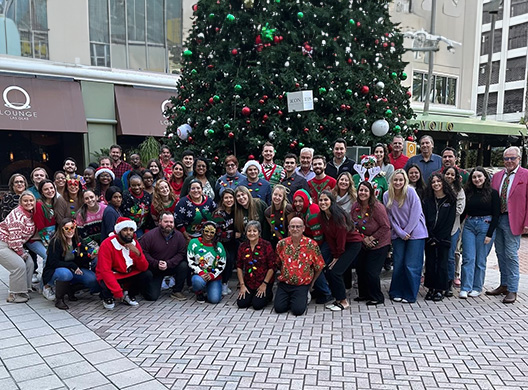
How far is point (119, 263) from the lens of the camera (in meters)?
5.43

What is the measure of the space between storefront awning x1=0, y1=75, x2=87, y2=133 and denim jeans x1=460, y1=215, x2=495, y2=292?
12182mm

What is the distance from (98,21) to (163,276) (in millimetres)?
12287

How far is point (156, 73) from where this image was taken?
1585cm

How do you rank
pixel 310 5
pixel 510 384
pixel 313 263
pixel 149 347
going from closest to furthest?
pixel 510 384 → pixel 149 347 → pixel 313 263 → pixel 310 5

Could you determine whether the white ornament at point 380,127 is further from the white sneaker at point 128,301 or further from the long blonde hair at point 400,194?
the white sneaker at point 128,301

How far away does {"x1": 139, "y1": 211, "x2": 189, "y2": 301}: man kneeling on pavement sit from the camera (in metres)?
5.75

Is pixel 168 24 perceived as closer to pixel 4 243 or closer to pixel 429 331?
pixel 4 243

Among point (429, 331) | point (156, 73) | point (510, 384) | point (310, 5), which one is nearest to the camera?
point (510, 384)

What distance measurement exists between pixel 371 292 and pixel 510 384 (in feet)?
7.40

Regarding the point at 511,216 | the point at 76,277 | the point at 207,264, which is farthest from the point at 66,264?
the point at 511,216

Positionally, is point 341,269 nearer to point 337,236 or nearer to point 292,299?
point 337,236

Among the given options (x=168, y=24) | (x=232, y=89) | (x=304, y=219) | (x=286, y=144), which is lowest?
(x=304, y=219)

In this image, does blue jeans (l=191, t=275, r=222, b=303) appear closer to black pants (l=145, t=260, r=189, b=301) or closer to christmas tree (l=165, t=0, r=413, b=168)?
black pants (l=145, t=260, r=189, b=301)

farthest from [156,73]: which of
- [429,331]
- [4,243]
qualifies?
[429,331]
